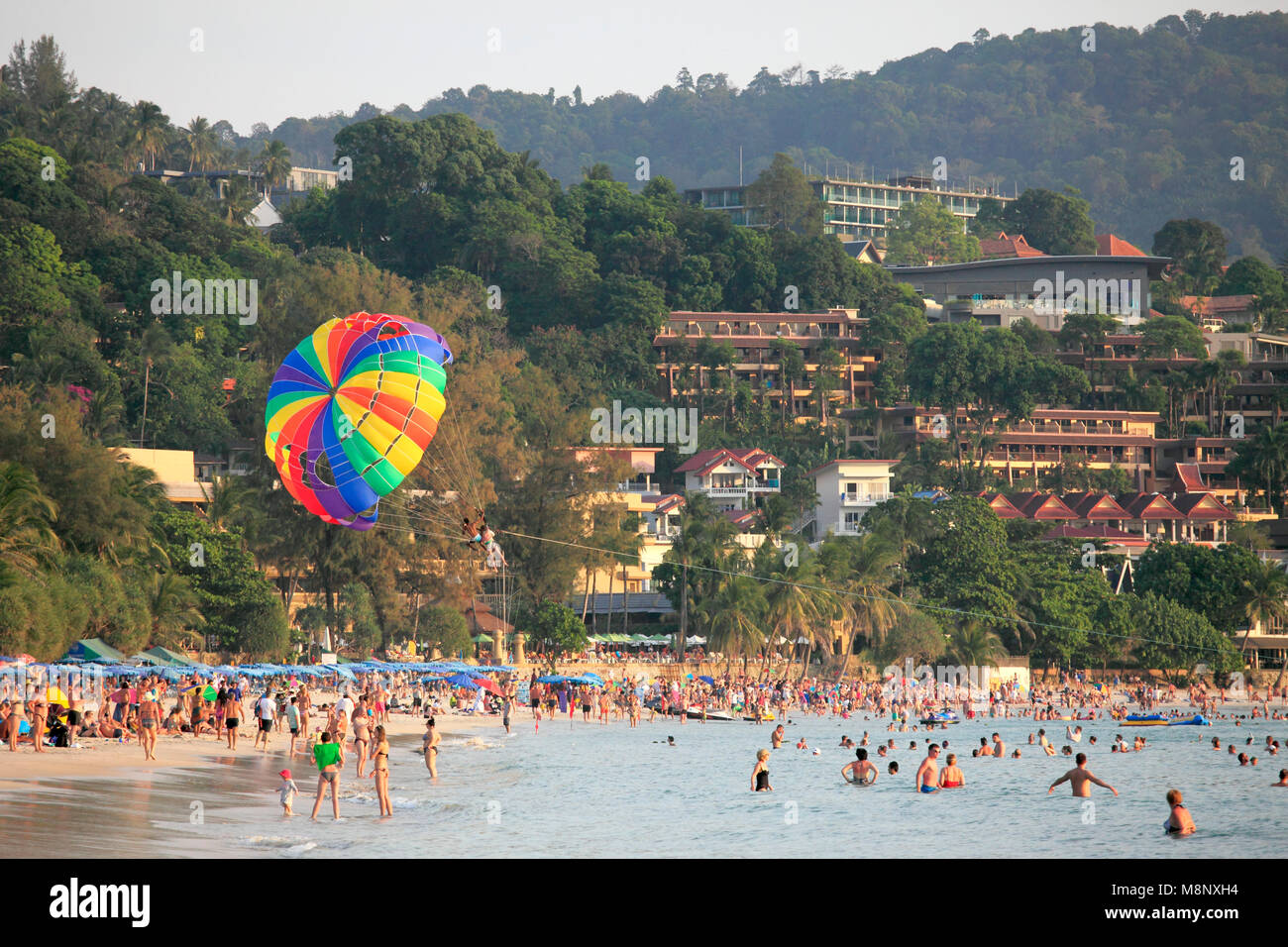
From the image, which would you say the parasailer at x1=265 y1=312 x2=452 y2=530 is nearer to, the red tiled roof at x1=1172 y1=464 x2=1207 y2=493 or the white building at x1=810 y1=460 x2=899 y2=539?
the white building at x1=810 y1=460 x2=899 y2=539

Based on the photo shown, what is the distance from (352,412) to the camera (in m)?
32.1

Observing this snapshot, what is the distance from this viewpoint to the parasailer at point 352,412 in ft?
105

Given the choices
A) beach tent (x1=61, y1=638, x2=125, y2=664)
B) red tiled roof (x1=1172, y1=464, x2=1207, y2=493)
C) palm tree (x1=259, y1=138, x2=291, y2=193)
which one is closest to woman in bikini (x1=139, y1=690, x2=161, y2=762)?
beach tent (x1=61, y1=638, x2=125, y2=664)

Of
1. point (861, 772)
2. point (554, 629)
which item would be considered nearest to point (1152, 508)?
point (554, 629)

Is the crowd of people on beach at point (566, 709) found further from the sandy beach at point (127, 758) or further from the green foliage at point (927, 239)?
the green foliage at point (927, 239)

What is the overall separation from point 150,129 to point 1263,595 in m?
86.7

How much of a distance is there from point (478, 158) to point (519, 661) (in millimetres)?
50620

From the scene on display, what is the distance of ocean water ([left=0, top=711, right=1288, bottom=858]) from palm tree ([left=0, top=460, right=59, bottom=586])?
948 centimetres

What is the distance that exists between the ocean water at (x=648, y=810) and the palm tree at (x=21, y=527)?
9.48 meters

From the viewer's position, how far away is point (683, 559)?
65.4 metres

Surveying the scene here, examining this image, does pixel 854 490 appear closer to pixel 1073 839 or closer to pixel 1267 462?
pixel 1267 462

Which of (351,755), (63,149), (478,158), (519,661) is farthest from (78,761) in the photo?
(478,158)

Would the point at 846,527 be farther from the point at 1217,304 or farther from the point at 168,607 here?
the point at 1217,304

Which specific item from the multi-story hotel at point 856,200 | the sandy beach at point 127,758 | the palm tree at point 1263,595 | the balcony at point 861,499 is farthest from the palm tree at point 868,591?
the multi-story hotel at point 856,200
